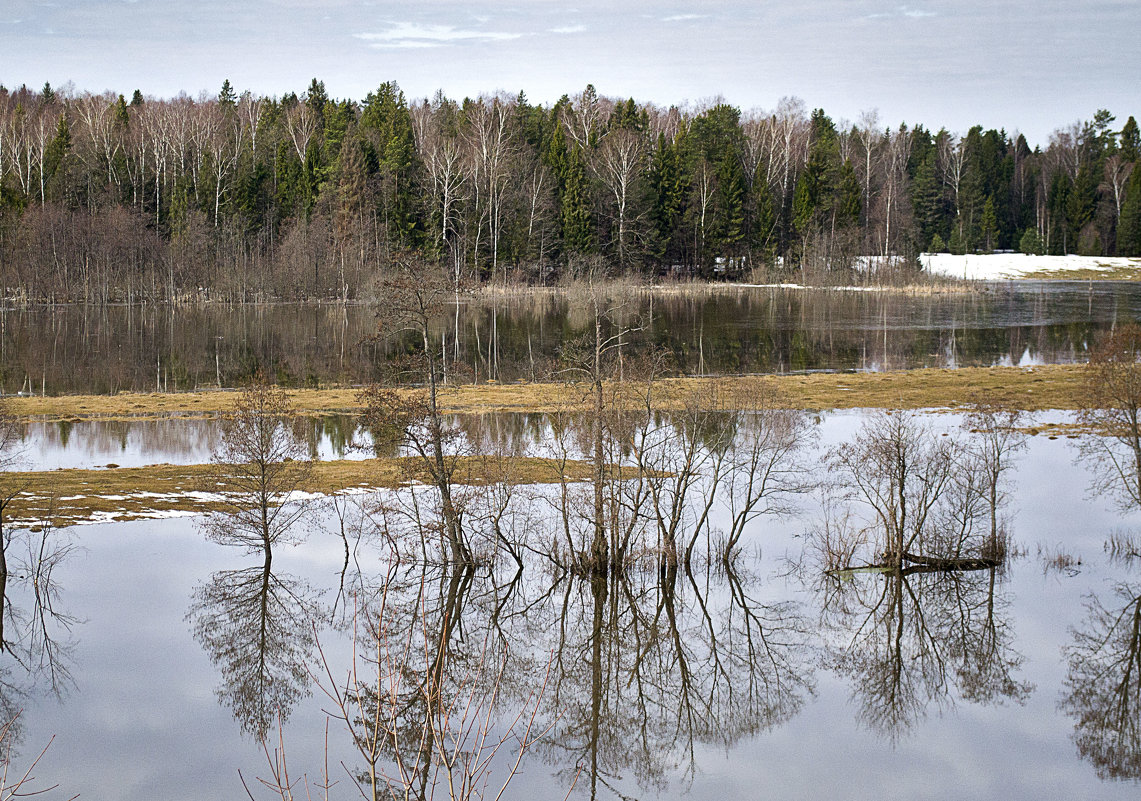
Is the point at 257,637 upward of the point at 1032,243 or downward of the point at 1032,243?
downward

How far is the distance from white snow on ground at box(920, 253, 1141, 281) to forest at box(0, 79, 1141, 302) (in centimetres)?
427

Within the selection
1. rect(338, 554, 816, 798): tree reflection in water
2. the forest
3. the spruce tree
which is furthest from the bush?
rect(338, 554, 816, 798): tree reflection in water

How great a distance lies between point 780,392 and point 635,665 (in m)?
23.6

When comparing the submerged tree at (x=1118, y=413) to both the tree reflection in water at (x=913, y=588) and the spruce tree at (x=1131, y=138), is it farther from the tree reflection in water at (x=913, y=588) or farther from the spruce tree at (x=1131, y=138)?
the spruce tree at (x=1131, y=138)

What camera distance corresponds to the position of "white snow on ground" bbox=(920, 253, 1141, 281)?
110719 mm

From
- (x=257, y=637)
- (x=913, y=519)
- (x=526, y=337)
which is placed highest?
(x=526, y=337)

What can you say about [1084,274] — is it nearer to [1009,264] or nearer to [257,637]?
[1009,264]

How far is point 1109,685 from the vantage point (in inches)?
A: 730

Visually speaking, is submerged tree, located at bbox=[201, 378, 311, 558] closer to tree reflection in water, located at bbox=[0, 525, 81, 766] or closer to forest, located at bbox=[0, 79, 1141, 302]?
tree reflection in water, located at bbox=[0, 525, 81, 766]

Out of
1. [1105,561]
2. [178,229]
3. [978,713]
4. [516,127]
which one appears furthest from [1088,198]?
[978,713]

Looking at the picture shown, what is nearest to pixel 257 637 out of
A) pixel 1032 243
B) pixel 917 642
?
pixel 917 642

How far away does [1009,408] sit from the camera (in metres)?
36.5

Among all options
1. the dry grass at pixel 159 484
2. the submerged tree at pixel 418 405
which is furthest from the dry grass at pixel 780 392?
the submerged tree at pixel 418 405

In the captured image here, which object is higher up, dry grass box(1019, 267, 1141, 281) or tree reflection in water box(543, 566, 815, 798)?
dry grass box(1019, 267, 1141, 281)
